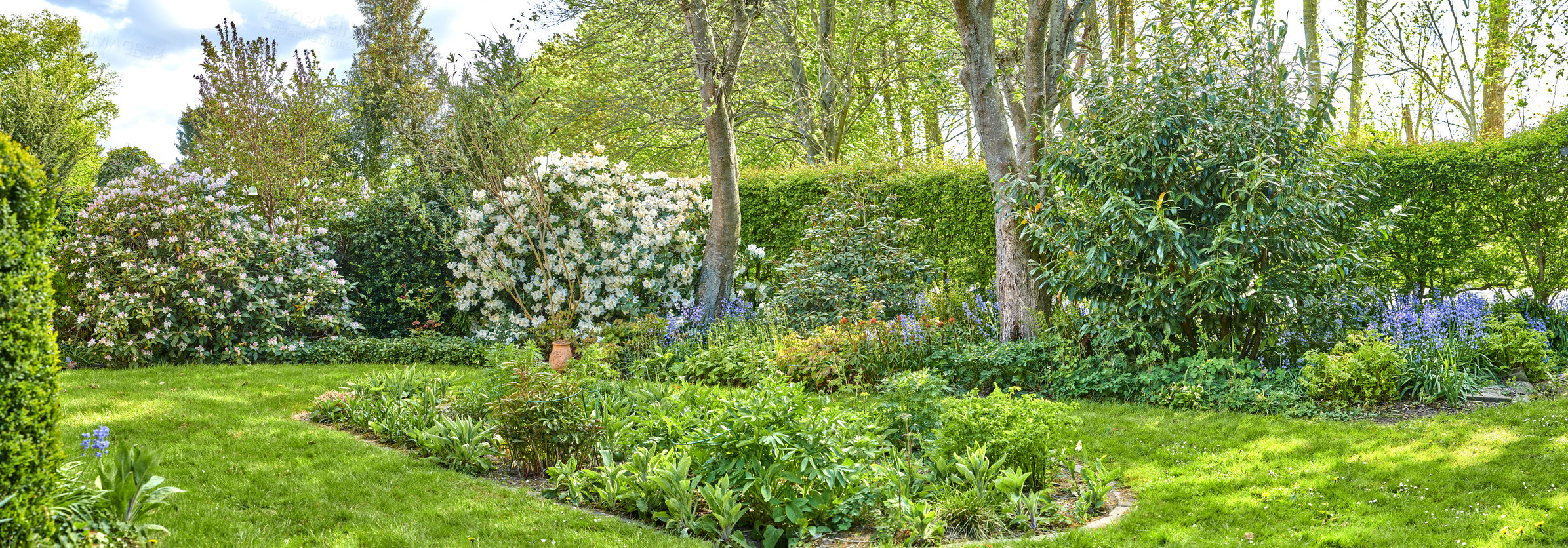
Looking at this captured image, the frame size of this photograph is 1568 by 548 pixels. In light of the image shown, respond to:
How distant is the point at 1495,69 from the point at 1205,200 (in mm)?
12409

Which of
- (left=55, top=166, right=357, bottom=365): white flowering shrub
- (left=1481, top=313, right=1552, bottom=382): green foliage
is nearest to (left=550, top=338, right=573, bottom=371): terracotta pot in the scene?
(left=55, top=166, right=357, bottom=365): white flowering shrub

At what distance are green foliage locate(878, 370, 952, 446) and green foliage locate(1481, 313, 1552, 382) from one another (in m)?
4.78

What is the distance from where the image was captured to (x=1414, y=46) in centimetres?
1538

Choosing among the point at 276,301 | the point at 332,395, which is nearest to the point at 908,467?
the point at 332,395

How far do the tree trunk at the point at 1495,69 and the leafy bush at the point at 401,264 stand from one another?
13368 millimetres

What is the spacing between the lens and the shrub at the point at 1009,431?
166 inches

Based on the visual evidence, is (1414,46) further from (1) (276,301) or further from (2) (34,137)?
(2) (34,137)

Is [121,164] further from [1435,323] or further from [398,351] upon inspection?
[1435,323]

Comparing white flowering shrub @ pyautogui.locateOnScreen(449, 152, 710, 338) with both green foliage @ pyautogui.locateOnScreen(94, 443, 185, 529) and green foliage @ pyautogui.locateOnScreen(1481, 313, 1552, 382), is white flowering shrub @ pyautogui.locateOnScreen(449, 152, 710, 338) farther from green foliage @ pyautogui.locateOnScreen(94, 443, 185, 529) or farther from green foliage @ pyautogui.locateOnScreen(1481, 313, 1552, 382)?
green foliage @ pyautogui.locateOnScreen(1481, 313, 1552, 382)

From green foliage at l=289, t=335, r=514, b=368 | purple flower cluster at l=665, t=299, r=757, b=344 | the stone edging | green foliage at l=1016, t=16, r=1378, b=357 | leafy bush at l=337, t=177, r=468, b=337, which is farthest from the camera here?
leafy bush at l=337, t=177, r=468, b=337

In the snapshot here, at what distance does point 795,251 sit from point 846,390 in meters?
3.26

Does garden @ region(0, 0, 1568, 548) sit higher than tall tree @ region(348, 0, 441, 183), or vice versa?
tall tree @ region(348, 0, 441, 183)

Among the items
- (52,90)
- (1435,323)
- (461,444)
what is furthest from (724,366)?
(52,90)

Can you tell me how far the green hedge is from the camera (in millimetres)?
2691
